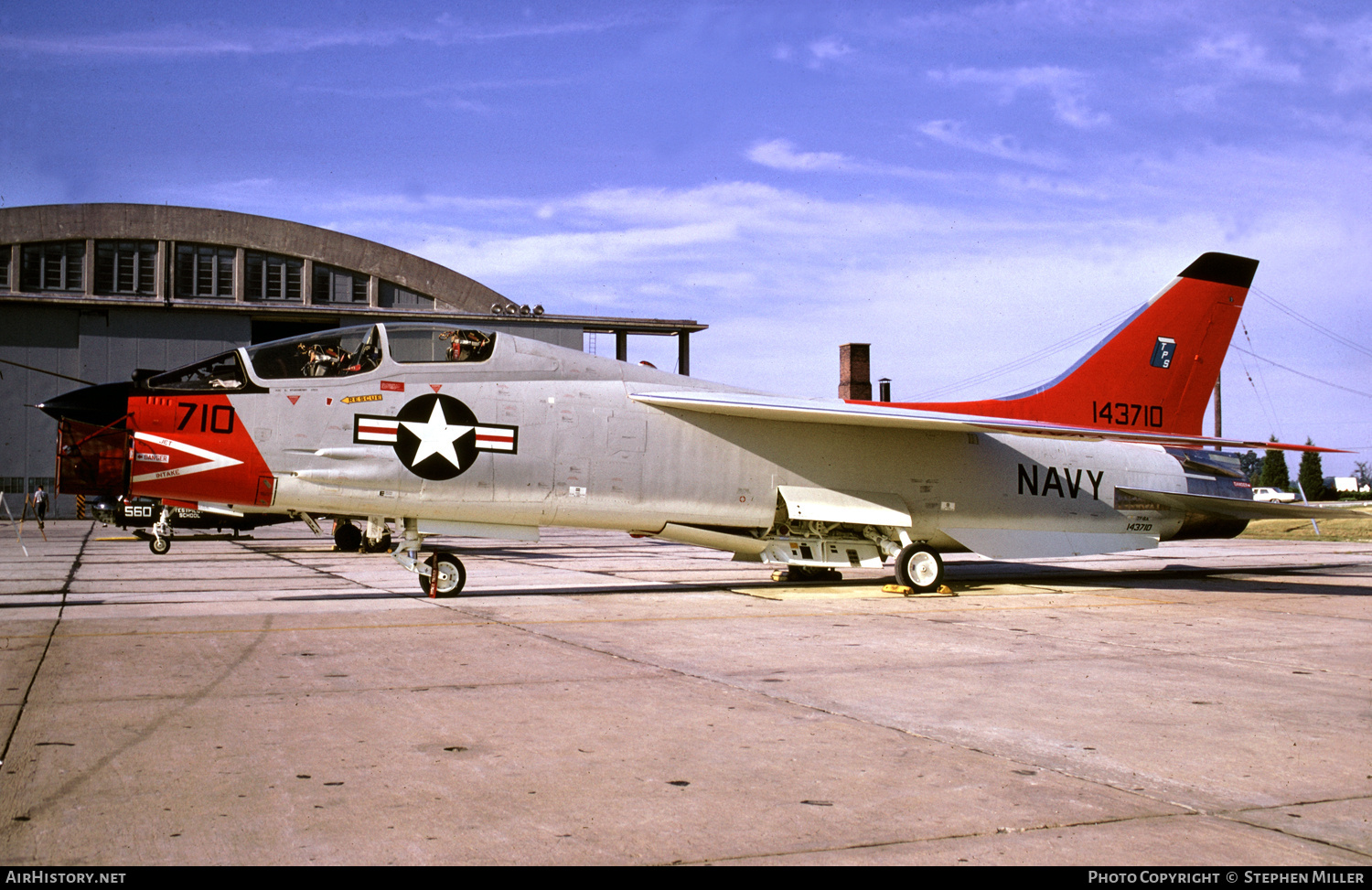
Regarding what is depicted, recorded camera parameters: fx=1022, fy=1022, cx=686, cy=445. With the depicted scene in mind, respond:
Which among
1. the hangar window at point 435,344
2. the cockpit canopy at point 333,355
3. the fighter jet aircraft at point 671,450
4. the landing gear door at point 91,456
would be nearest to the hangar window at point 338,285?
the fighter jet aircraft at point 671,450

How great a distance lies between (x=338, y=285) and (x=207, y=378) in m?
42.4

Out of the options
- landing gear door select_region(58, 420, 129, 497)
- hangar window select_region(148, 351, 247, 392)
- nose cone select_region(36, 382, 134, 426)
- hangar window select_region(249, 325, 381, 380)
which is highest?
hangar window select_region(249, 325, 381, 380)

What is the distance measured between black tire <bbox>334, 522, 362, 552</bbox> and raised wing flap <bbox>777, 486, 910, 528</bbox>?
1328 centimetres

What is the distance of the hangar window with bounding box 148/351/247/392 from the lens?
1113cm

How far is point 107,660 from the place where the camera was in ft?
25.3

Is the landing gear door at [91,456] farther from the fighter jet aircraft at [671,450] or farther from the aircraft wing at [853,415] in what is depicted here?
the aircraft wing at [853,415]

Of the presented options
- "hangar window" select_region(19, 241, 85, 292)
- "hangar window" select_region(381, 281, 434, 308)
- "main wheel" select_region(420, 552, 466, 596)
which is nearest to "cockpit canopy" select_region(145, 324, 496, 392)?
"main wheel" select_region(420, 552, 466, 596)

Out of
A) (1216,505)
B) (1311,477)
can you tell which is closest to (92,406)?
(1216,505)

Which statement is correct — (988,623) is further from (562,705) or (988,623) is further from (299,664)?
(299,664)

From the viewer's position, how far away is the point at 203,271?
1916 inches

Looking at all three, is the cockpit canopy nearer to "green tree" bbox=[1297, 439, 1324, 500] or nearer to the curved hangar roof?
the curved hangar roof

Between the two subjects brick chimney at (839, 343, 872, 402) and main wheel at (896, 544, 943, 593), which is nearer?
main wheel at (896, 544, 943, 593)

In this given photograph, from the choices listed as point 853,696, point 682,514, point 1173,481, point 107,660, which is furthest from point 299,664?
point 1173,481

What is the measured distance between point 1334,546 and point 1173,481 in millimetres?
15434
